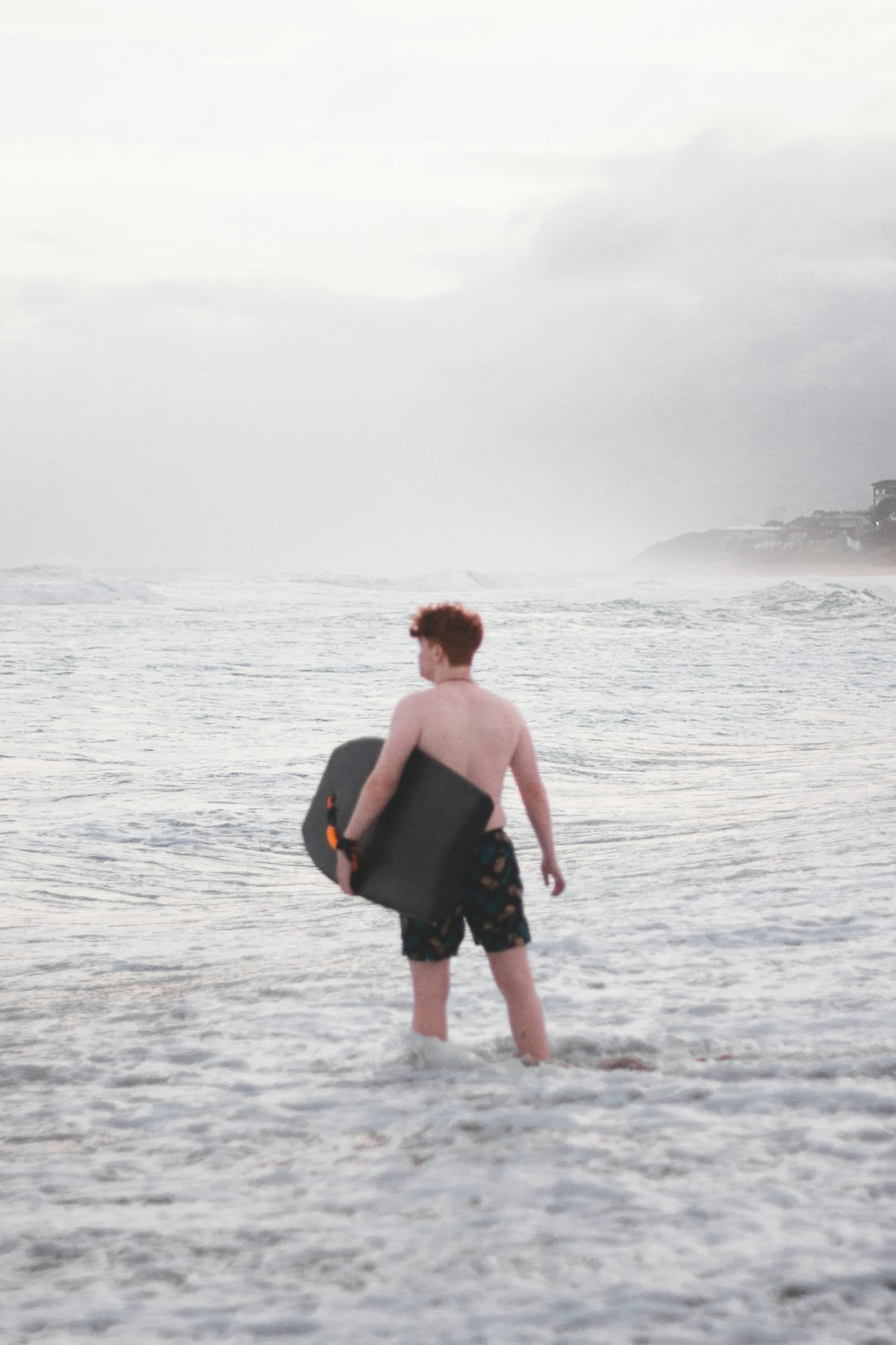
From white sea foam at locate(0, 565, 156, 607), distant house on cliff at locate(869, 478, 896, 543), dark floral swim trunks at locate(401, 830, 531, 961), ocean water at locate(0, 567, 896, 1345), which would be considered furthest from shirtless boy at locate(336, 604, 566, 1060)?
distant house on cliff at locate(869, 478, 896, 543)

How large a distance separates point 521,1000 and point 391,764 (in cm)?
85

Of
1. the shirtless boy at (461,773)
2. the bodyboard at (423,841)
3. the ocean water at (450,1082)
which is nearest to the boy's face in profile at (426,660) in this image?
the shirtless boy at (461,773)

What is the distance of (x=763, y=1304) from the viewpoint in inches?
98.1

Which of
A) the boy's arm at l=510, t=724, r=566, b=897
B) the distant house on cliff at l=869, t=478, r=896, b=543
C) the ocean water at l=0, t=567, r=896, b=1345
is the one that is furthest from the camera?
the distant house on cliff at l=869, t=478, r=896, b=543

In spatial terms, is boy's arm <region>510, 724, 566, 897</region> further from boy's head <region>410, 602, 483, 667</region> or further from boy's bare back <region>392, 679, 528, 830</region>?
boy's head <region>410, 602, 483, 667</region>

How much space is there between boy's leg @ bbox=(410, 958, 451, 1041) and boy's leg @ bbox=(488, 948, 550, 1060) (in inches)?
6.2

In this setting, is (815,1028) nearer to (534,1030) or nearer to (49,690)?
(534,1030)

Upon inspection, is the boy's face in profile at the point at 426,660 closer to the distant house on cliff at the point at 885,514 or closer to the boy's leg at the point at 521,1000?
the boy's leg at the point at 521,1000

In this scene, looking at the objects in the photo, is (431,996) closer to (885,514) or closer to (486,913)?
(486,913)

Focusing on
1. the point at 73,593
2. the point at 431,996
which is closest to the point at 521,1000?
the point at 431,996

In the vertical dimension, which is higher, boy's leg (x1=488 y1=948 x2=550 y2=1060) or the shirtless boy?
the shirtless boy

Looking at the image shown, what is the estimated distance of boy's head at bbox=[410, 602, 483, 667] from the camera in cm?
358

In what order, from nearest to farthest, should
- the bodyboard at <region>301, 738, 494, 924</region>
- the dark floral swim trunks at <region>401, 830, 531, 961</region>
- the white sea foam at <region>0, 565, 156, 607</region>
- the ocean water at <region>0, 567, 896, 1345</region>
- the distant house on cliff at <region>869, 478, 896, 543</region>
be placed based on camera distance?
the ocean water at <region>0, 567, 896, 1345</region>
the bodyboard at <region>301, 738, 494, 924</region>
the dark floral swim trunks at <region>401, 830, 531, 961</region>
the white sea foam at <region>0, 565, 156, 607</region>
the distant house on cliff at <region>869, 478, 896, 543</region>

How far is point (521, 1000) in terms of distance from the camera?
3.72 meters
